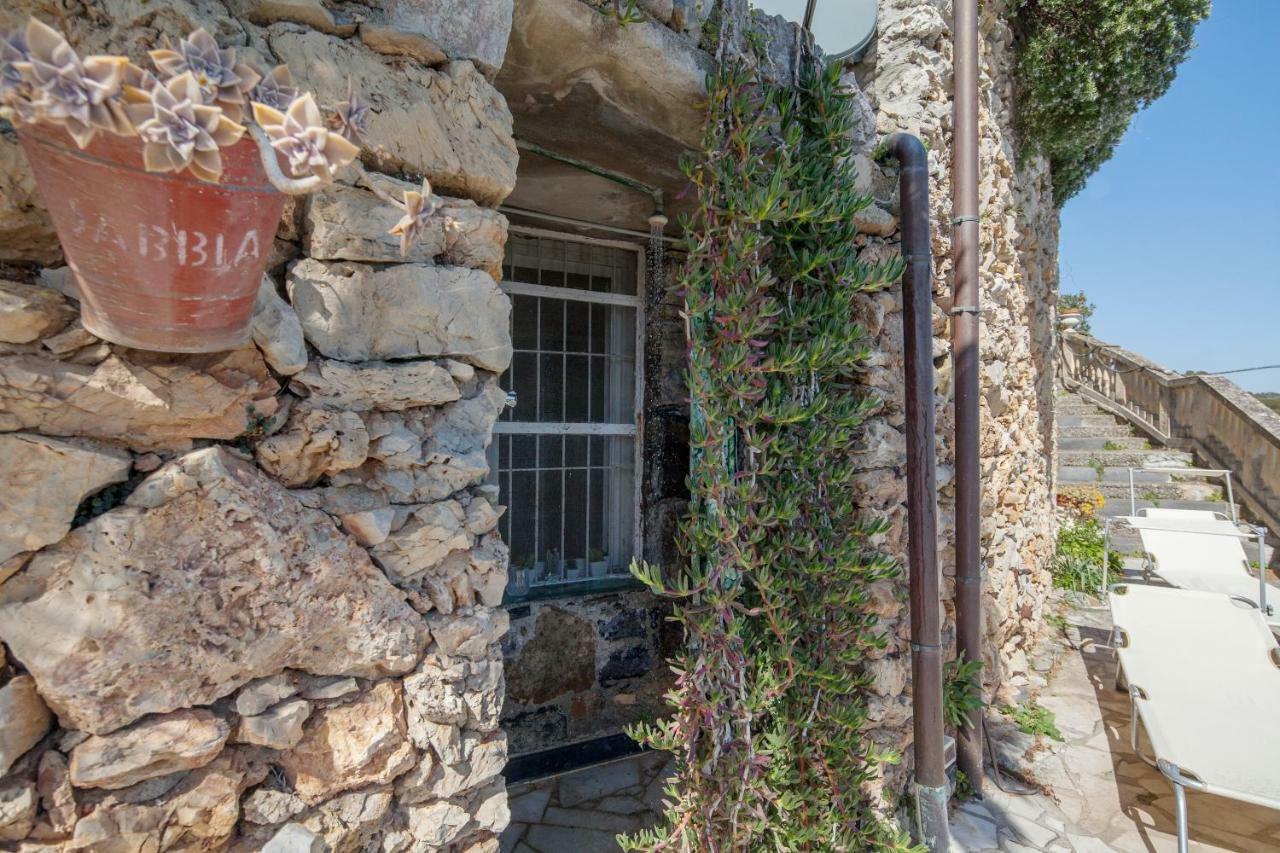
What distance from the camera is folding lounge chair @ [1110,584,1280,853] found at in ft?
8.56

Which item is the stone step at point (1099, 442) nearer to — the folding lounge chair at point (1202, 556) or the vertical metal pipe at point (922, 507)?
the folding lounge chair at point (1202, 556)

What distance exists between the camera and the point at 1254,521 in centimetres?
695

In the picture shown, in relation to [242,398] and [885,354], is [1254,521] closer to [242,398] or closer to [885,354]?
[885,354]

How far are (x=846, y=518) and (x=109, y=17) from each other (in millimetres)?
2321

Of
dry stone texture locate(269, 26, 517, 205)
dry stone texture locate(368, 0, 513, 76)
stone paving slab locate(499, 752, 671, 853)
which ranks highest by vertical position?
dry stone texture locate(368, 0, 513, 76)

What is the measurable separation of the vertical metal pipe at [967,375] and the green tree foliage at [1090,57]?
67.5 inches

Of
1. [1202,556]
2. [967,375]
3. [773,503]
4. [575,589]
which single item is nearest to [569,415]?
[575,589]

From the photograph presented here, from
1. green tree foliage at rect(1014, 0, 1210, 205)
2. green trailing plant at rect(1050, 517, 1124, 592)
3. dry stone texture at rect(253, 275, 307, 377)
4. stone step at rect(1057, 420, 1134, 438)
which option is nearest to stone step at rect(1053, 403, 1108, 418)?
stone step at rect(1057, 420, 1134, 438)

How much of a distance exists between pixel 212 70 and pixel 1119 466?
9780 millimetres

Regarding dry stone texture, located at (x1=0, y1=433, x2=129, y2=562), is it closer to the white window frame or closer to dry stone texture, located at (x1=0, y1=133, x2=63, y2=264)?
dry stone texture, located at (x1=0, y1=133, x2=63, y2=264)

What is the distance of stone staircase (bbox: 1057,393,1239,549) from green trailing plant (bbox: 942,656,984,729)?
5.34m

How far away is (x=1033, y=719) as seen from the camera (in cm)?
357

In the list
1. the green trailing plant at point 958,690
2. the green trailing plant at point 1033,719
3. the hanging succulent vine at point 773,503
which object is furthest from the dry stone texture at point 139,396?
the green trailing plant at point 1033,719

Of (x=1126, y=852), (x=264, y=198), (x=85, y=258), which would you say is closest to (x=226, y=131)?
(x=264, y=198)
